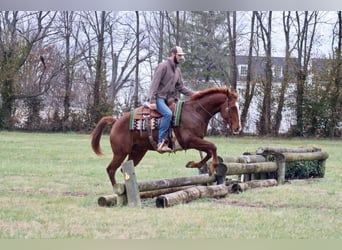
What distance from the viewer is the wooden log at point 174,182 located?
23.0 ft

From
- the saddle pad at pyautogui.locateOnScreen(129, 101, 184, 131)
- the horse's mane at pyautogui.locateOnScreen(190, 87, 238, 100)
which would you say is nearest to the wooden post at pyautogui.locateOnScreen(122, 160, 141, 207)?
the saddle pad at pyautogui.locateOnScreen(129, 101, 184, 131)

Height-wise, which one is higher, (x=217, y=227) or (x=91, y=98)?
(x=91, y=98)

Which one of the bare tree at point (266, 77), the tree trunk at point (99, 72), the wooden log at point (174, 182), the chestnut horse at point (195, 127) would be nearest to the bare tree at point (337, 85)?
the bare tree at point (266, 77)

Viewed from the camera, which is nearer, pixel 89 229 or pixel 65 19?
pixel 89 229

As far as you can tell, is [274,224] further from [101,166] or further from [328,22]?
[328,22]

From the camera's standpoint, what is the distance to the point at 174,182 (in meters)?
7.39

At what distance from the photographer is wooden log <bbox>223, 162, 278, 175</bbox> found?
823 centimetres

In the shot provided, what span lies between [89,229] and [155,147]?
6.15 feet

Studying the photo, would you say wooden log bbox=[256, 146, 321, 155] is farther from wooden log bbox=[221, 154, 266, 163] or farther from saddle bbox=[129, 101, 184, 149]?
saddle bbox=[129, 101, 184, 149]

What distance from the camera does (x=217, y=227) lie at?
585 cm

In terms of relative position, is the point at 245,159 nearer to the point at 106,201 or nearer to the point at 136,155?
the point at 136,155

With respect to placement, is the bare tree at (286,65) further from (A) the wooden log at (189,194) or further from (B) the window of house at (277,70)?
(A) the wooden log at (189,194)

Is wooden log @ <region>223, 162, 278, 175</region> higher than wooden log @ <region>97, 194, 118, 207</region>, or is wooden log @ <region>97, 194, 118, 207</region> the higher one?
wooden log @ <region>223, 162, 278, 175</region>

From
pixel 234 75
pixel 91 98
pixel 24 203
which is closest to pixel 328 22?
pixel 234 75
